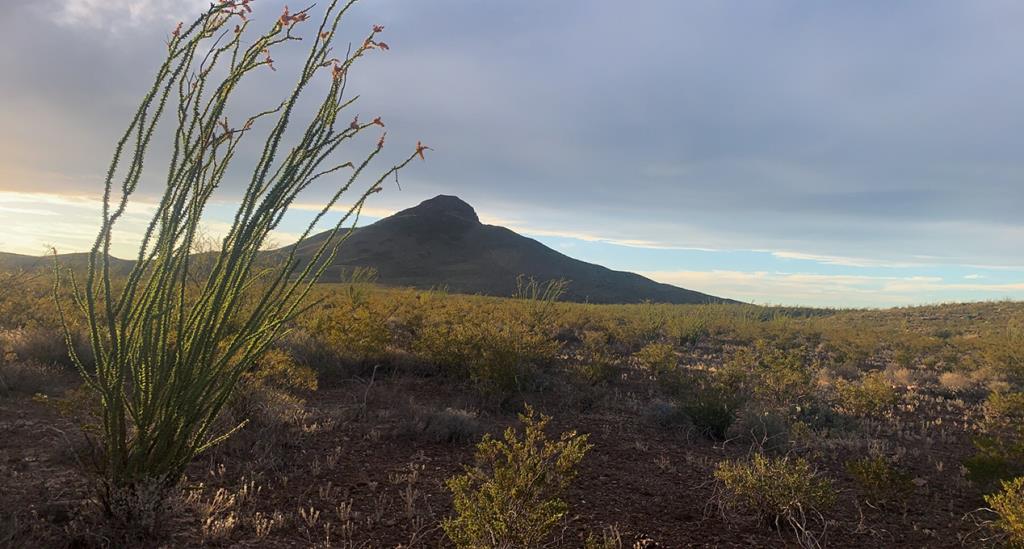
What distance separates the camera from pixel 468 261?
9281cm

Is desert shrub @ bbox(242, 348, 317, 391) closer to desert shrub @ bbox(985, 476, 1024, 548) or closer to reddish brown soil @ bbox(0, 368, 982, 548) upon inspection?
reddish brown soil @ bbox(0, 368, 982, 548)

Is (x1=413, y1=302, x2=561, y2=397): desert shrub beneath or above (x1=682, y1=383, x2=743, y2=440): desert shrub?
above

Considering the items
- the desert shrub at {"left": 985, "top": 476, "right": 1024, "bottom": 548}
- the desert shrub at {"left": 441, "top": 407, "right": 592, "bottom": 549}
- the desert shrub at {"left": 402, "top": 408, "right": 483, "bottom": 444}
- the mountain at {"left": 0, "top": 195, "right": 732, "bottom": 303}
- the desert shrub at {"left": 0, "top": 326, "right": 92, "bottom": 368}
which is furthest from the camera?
the mountain at {"left": 0, "top": 195, "right": 732, "bottom": 303}

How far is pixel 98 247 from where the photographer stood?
10.8 feet

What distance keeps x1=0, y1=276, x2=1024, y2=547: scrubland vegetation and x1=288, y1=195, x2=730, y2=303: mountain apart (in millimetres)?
63594

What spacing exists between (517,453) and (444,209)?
114m

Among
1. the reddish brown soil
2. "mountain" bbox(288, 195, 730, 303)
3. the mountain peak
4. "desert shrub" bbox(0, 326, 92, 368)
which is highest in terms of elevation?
the mountain peak

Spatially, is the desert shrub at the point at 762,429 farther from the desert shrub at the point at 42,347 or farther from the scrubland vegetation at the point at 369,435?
the desert shrub at the point at 42,347

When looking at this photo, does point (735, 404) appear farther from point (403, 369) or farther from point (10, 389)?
point (10, 389)

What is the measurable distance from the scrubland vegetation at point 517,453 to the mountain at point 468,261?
6359 cm

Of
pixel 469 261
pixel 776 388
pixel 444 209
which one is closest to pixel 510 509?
pixel 776 388

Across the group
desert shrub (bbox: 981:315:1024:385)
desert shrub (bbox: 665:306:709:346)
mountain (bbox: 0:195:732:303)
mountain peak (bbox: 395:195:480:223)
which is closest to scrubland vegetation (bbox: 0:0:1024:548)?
desert shrub (bbox: 981:315:1024:385)

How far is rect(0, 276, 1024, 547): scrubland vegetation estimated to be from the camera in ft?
12.6

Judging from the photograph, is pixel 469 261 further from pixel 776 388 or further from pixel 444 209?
pixel 776 388
